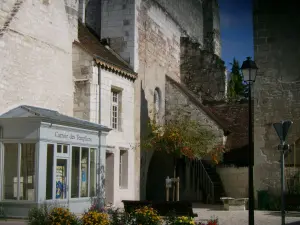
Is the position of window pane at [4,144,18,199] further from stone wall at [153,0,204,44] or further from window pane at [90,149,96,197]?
stone wall at [153,0,204,44]

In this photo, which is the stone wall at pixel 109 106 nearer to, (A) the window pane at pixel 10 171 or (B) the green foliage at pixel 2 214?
(A) the window pane at pixel 10 171

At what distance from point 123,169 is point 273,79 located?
6790mm

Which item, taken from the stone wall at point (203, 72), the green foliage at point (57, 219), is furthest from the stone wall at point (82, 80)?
the stone wall at point (203, 72)

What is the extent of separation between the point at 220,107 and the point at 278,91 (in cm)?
808

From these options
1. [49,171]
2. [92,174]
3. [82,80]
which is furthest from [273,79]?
[49,171]

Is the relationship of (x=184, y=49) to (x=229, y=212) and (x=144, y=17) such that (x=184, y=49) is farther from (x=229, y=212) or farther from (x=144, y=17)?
(x=229, y=212)

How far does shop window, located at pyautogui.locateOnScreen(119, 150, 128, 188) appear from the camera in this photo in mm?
19938

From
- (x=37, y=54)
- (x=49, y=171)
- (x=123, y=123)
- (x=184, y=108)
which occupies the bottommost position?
(x=49, y=171)

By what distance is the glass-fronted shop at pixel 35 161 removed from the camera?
13719 mm

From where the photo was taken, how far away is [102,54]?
19391 millimetres

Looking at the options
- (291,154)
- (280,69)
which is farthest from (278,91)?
(291,154)

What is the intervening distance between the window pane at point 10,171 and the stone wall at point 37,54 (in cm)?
115

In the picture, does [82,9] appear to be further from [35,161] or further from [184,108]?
[35,161]

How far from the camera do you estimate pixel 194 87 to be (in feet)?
85.8
